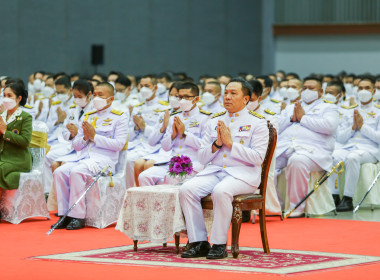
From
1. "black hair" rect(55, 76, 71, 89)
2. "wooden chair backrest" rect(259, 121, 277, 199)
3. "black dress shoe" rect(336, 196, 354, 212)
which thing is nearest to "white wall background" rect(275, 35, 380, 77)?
"black hair" rect(55, 76, 71, 89)

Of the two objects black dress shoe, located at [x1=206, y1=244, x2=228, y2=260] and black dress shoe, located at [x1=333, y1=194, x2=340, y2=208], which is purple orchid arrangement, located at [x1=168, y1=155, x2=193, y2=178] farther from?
black dress shoe, located at [x1=333, y1=194, x2=340, y2=208]

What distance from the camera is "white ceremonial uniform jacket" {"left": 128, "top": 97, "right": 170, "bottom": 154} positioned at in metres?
10.8

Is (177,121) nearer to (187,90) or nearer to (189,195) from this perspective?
(187,90)

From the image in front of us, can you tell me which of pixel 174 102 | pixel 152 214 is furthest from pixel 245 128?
pixel 174 102

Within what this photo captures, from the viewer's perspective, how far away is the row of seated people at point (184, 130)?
8.80 m

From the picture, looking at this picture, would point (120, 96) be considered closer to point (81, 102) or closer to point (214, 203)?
point (81, 102)

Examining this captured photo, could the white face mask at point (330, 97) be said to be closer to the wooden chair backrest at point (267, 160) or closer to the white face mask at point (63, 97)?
the white face mask at point (63, 97)

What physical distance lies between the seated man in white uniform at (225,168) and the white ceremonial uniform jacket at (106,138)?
6.98 ft

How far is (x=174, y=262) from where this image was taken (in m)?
6.12

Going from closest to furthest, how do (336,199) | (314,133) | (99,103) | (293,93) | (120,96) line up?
(99,103)
(314,133)
(336,199)
(293,93)
(120,96)

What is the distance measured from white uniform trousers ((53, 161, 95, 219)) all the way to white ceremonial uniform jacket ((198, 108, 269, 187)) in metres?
2.20

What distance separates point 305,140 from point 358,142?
38.1 inches

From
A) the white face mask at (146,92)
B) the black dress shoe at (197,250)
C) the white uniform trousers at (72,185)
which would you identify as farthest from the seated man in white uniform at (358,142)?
the black dress shoe at (197,250)

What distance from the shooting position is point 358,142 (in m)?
10.5
